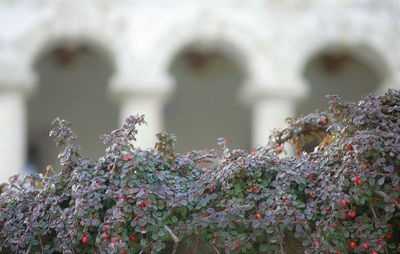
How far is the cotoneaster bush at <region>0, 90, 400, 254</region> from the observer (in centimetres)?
336

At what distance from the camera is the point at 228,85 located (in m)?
19.5

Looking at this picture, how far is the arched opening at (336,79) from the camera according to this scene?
1892 cm

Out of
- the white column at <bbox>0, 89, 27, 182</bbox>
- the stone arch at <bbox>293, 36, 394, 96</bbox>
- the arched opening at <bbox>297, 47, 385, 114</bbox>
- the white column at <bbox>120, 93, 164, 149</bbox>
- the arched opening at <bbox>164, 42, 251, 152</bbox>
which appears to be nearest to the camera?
the white column at <bbox>0, 89, 27, 182</bbox>

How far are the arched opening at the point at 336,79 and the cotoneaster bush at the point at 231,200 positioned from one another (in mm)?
15017

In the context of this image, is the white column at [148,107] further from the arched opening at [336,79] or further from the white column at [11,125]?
the arched opening at [336,79]

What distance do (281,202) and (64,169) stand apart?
0.88 meters

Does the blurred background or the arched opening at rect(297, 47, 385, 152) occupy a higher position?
the arched opening at rect(297, 47, 385, 152)

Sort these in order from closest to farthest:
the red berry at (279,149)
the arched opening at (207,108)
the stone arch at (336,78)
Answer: the red berry at (279,149), the stone arch at (336,78), the arched opening at (207,108)

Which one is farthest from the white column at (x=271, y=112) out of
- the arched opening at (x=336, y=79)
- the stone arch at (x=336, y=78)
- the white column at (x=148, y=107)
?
the arched opening at (x=336, y=79)

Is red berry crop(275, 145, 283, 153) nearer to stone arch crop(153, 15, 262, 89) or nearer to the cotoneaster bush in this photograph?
the cotoneaster bush

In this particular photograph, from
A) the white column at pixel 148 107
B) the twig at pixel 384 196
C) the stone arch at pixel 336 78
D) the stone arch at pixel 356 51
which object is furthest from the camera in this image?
the stone arch at pixel 336 78

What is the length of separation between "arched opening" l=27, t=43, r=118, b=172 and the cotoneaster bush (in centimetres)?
1528

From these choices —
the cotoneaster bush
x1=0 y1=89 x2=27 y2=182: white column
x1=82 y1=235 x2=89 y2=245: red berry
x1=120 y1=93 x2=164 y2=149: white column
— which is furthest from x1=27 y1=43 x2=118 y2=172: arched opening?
x1=82 y1=235 x2=89 y2=245: red berry

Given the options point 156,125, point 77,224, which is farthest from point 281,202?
point 156,125
